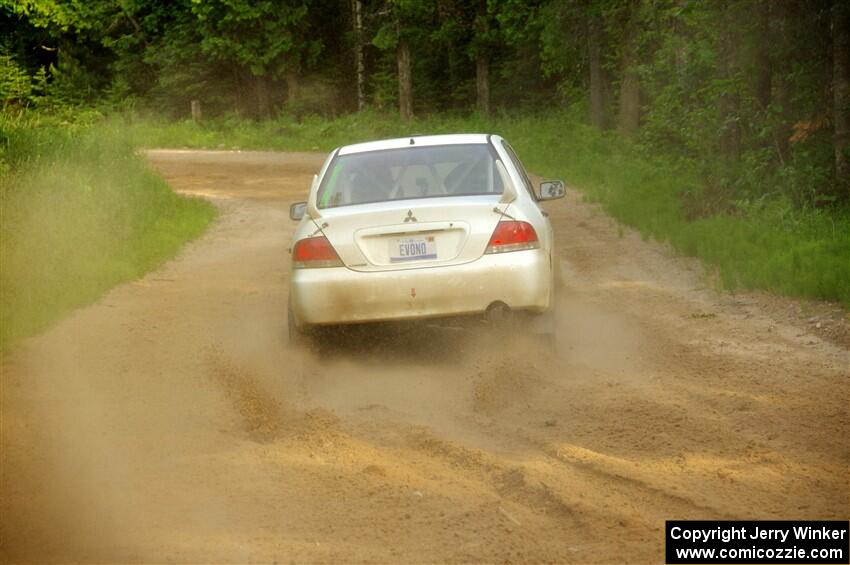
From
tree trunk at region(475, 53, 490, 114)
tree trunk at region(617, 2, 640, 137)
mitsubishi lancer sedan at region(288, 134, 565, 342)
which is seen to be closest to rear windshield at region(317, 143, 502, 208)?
mitsubishi lancer sedan at region(288, 134, 565, 342)

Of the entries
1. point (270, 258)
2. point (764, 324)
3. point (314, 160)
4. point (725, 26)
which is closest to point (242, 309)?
point (270, 258)

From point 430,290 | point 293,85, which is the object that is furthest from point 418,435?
point 293,85

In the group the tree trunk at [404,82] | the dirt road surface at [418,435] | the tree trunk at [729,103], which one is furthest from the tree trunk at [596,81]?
the dirt road surface at [418,435]

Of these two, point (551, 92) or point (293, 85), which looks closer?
point (551, 92)

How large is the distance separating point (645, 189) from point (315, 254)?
1176cm

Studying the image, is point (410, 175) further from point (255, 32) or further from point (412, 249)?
point (255, 32)

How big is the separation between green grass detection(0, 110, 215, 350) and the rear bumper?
10.2ft

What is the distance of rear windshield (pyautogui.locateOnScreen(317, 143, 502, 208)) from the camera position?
29.1 feet

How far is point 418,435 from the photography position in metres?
6.72

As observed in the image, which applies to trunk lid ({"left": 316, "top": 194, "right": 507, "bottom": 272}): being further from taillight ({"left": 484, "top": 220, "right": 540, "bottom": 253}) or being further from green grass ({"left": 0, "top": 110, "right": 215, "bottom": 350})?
green grass ({"left": 0, "top": 110, "right": 215, "bottom": 350})

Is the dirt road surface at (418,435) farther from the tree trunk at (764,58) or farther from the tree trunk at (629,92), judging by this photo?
the tree trunk at (629,92)

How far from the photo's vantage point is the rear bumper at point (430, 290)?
26.7 ft

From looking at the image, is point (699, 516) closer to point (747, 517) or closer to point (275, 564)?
point (747, 517)

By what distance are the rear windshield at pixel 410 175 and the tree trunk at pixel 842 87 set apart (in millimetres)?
6654
